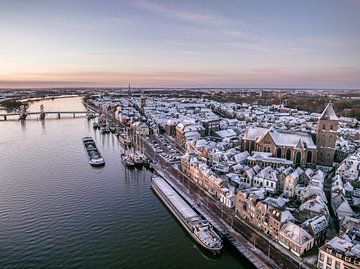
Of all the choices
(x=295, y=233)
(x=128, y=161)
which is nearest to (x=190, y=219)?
(x=295, y=233)

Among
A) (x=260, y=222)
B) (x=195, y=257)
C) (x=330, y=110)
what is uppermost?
(x=330, y=110)

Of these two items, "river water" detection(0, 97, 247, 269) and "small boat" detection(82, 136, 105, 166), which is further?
"small boat" detection(82, 136, 105, 166)

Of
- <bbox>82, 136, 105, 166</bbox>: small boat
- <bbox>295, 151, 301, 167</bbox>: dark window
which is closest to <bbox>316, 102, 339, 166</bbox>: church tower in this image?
<bbox>295, 151, 301, 167</bbox>: dark window

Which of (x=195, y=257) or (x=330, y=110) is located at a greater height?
(x=330, y=110)

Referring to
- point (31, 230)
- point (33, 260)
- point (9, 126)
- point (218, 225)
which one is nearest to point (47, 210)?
point (31, 230)

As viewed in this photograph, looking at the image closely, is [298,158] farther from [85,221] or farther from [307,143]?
[85,221]

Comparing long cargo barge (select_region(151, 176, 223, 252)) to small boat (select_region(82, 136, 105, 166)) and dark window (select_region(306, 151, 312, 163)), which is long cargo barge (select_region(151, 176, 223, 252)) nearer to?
small boat (select_region(82, 136, 105, 166))

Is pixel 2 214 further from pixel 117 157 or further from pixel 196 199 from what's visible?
pixel 117 157
